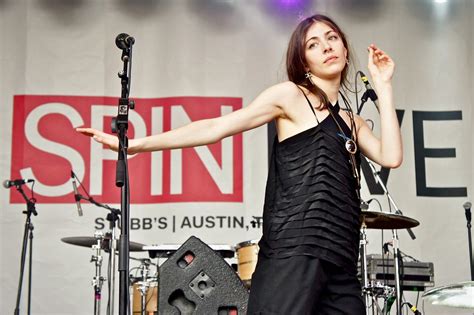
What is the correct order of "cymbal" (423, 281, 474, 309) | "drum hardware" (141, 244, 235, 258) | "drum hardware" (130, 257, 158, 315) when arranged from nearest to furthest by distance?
"cymbal" (423, 281, 474, 309) → "drum hardware" (141, 244, 235, 258) → "drum hardware" (130, 257, 158, 315)

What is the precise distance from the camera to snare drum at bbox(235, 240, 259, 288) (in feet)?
18.4

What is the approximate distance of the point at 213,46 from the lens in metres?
7.30

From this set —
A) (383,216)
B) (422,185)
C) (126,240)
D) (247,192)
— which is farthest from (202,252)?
(422,185)

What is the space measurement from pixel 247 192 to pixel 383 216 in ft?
7.30

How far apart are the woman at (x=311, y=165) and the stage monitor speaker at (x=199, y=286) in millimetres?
935

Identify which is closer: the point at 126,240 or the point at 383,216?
the point at 126,240

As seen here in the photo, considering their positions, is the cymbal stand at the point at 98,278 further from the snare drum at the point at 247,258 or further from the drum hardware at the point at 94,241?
the snare drum at the point at 247,258

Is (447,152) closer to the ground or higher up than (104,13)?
closer to the ground

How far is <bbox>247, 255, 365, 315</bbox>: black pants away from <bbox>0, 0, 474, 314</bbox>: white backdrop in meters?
4.49

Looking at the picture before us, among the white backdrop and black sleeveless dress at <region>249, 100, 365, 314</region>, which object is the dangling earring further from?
the white backdrop

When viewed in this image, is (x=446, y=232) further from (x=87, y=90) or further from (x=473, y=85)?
(x=87, y=90)

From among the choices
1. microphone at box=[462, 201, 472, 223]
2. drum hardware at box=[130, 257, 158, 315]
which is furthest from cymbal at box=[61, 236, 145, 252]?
microphone at box=[462, 201, 472, 223]

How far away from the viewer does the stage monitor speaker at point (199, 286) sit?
340 centimetres

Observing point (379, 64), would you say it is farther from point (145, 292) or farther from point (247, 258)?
point (145, 292)
